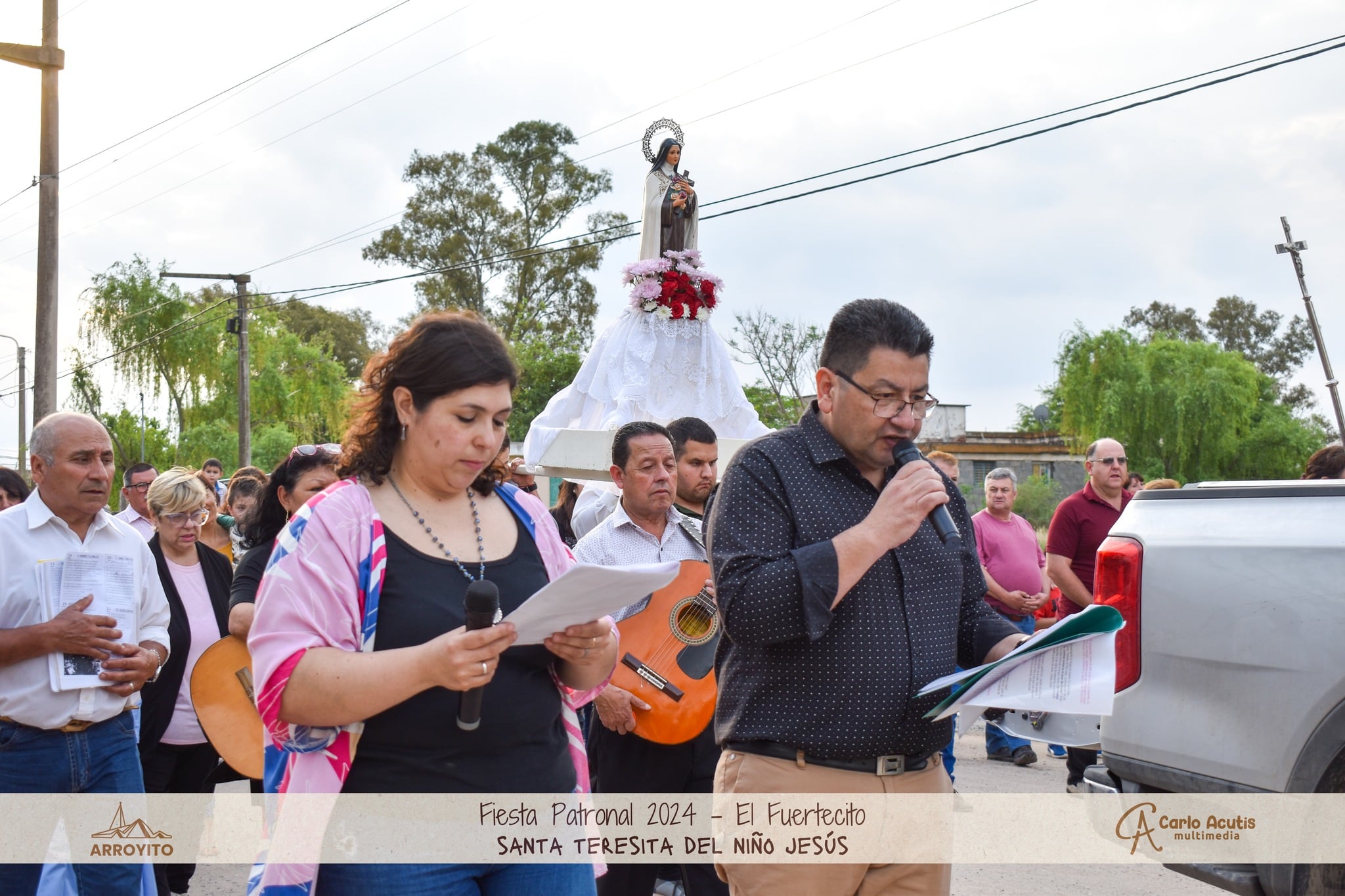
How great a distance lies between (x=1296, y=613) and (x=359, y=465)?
292cm

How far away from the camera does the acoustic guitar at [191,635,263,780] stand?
4.61m

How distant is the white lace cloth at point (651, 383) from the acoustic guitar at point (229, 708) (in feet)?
18.5

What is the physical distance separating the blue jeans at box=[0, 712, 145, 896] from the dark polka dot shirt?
8.41 ft

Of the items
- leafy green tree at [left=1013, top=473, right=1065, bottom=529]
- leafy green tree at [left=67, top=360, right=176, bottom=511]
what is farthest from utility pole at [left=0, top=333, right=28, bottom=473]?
leafy green tree at [left=1013, top=473, right=1065, bottom=529]

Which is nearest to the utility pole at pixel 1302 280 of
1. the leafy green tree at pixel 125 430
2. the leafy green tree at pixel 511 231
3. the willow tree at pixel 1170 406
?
the willow tree at pixel 1170 406

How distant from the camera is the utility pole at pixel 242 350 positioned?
28.3 meters

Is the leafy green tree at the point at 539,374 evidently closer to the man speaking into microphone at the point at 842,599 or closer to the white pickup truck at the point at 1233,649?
the white pickup truck at the point at 1233,649

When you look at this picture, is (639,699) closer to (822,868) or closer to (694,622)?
(694,622)

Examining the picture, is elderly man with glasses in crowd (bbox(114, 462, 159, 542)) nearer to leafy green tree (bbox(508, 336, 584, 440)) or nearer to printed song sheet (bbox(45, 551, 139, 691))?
printed song sheet (bbox(45, 551, 139, 691))

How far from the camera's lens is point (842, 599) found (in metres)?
2.76

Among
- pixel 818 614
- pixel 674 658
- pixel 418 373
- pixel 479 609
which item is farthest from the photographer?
pixel 674 658

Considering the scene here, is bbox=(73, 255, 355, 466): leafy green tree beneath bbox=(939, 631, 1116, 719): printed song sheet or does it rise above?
above

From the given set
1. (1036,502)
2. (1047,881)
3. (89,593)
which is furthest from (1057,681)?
(1036,502)
